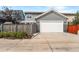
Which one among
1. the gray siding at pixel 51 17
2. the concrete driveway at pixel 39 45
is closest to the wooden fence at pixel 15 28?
the concrete driveway at pixel 39 45

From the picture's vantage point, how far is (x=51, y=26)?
3703cm

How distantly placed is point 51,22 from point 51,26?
0.99 metres

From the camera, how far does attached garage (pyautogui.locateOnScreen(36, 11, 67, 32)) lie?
3684 cm

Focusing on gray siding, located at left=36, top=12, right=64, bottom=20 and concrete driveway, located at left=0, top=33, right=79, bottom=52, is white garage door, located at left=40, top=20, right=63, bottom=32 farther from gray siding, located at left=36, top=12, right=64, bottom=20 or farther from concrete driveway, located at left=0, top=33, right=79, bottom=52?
concrete driveway, located at left=0, top=33, right=79, bottom=52

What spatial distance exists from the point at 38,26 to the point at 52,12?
14.3ft

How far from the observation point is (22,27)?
25.0m

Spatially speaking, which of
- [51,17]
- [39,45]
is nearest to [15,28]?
[39,45]

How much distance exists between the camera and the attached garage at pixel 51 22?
121 ft

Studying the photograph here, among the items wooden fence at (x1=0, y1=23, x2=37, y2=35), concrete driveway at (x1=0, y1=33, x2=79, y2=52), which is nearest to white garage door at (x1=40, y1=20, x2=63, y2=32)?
wooden fence at (x1=0, y1=23, x2=37, y2=35)

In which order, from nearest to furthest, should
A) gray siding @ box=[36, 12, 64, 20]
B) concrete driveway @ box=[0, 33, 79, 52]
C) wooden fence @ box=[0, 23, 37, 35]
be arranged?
concrete driveway @ box=[0, 33, 79, 52], wooden fence @ box=[0, 23, 37, 35], gray siding @ box=[36, 12, 64, 20]
